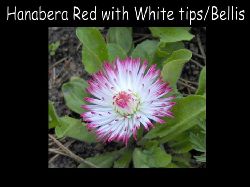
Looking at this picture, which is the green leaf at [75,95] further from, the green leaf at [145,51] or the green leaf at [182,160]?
the green leaf at [182,160]

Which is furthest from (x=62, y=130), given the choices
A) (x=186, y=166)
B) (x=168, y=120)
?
→ (x=186, y=166)

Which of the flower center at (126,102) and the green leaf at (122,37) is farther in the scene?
the green leaf at (122,37)

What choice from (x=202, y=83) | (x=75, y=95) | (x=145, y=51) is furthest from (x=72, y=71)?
(x=202, y=83)

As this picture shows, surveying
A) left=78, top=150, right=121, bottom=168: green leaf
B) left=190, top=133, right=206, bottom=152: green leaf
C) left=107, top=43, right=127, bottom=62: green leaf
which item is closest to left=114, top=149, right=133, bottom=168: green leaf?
left=78, top=150, right=121, bottom=168: green leaf

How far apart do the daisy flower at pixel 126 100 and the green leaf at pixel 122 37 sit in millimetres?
334

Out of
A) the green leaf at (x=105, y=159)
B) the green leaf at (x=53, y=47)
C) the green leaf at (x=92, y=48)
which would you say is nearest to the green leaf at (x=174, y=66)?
the green leaf at (x=92, y=48)

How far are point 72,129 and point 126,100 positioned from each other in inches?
10.4

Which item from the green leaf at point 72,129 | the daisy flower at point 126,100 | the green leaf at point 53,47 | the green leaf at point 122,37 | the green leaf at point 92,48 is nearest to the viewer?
the daisy flower at point 126,100

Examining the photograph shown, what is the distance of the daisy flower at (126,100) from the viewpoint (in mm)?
1347

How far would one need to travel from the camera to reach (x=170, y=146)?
5.37ft

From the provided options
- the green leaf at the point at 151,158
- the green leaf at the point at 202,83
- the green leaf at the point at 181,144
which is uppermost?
the green leaf at the point at 202,83

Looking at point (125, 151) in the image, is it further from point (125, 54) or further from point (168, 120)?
point (125, 54)

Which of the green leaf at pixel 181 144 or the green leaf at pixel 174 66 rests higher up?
the green leaf at pixel 174 66
